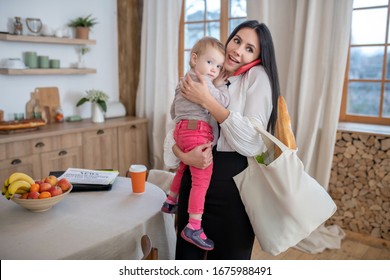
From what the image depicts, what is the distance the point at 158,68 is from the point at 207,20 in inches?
26.9

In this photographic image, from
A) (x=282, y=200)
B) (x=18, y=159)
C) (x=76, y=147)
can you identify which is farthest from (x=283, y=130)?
(x=76, y=147)

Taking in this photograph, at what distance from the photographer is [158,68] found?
3830 millimetres

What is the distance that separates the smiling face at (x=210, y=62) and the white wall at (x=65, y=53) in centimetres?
236

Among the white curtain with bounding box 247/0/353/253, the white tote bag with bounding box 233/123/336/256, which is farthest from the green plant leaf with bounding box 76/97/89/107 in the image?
the white tote bag with bounding box 233/123/336/256

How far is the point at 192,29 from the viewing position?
154 inches

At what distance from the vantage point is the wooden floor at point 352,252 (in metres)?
2.72

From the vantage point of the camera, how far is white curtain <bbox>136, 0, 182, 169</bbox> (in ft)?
12.2

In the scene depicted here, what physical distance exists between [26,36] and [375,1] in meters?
2.80

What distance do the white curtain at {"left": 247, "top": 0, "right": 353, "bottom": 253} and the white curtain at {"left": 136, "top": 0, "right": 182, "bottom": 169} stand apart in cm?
97

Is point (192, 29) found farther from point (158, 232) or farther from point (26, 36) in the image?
point (158, 232)

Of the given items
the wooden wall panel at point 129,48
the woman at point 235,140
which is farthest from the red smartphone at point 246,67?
the wooden wall panel at point 129,48

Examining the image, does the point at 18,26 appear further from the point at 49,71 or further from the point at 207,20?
the point at 207,20

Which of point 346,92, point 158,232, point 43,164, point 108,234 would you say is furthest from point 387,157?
point 43,164

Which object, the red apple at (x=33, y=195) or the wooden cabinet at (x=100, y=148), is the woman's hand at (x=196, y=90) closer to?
the red apple at (x=33, y=195)
